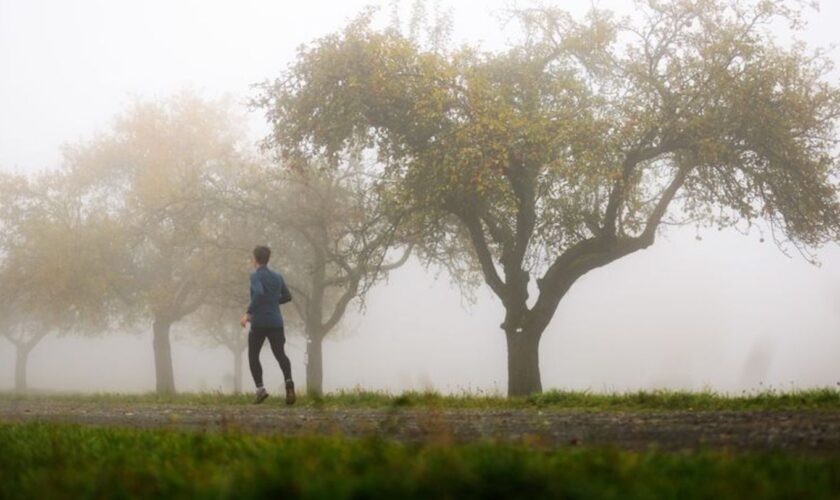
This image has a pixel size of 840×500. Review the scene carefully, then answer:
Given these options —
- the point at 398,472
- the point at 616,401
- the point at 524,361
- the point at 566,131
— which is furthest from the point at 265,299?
the point at 398,472

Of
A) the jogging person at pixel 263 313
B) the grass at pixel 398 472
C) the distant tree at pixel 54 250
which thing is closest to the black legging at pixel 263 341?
the jogging person at pixel 263 313

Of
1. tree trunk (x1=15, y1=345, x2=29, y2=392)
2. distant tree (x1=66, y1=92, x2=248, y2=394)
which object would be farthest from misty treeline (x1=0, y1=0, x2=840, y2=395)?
tree trunk (x1=15, y1=345, x2=29, y2=392)

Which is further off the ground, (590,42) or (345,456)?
(590,42)

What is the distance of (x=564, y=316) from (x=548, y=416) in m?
74.1

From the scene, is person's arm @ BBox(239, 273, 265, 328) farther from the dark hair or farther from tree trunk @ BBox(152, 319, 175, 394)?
tree trunk @ BBox(152, 319, 175, 394)

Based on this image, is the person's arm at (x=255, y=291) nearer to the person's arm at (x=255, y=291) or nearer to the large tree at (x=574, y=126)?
the person's arm at (x=255, y=291)

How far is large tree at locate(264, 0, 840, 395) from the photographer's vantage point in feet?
67.9


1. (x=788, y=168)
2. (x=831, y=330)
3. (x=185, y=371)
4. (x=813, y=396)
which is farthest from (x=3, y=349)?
(x=813, y=396)

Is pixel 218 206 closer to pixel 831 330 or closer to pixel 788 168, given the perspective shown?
pixel 788 168

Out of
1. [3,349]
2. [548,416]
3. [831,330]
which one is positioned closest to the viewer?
[548,416]

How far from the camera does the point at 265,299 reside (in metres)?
16.2

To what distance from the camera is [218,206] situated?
1186 inches

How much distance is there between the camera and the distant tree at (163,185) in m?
35.1

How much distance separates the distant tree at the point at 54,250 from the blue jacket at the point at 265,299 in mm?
21846
